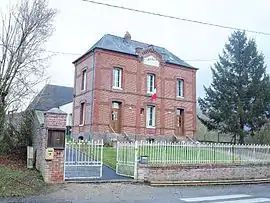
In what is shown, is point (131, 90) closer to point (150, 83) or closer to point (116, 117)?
point (150, 83)

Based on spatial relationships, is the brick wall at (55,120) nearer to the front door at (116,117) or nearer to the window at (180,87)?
the front door at (116,117)

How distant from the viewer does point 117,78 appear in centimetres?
2883

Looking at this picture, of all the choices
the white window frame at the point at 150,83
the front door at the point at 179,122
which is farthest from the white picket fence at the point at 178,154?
the front door at the point at 179,122

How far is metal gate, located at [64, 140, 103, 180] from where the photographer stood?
500 inches

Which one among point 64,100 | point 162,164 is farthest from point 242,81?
point 64,100

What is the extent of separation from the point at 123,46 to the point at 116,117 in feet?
21.3

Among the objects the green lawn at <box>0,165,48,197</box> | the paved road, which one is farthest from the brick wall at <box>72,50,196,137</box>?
the paved road

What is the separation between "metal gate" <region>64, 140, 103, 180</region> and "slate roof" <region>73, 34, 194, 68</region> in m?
15.7

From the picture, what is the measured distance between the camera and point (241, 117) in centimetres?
3019

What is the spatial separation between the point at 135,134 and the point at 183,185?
15340 millimetres

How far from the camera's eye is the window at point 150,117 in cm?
2991

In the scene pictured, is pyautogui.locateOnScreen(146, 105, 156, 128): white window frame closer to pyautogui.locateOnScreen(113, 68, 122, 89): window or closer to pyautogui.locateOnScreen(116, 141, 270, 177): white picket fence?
pyautogui.locateOnScreen(113, 68, 122, 89): window

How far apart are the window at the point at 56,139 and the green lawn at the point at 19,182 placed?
129cm

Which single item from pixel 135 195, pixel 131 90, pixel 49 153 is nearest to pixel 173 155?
pixel 135 195
